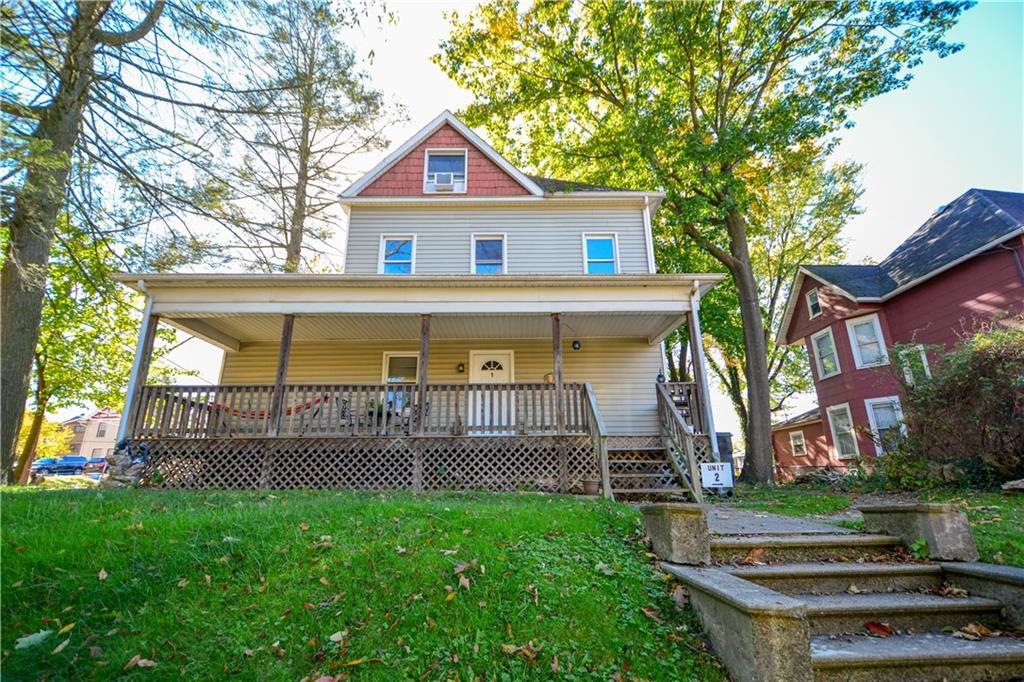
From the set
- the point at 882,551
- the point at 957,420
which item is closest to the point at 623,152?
Result: the point at 957,420

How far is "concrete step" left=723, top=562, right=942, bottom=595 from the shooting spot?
132 inches

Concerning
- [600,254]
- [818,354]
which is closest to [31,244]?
[600,254]

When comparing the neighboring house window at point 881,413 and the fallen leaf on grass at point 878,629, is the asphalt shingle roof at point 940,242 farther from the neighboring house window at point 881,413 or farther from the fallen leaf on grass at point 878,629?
the fallen leaf on grass at point 878,629

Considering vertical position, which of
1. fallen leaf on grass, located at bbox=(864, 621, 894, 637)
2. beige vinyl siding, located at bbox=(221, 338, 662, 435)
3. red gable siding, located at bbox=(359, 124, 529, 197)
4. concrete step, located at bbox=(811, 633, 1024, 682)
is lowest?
concrete step, located at bbox=(811, 633, 1024, 682)

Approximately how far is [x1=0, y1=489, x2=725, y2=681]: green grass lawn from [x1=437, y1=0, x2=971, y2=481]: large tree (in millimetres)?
10552

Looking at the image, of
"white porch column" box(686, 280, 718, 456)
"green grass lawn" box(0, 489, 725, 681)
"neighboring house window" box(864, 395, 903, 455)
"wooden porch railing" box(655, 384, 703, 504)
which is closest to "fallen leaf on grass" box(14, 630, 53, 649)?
"green grass lawn" box(0, 489, 725, 681)

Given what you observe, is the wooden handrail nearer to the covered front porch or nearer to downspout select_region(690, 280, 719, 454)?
the covered front porch

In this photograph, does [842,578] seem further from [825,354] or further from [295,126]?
[825,354]

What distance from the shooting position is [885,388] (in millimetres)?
14789

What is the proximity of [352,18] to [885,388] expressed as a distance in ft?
58.2

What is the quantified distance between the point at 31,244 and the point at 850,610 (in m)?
13.1

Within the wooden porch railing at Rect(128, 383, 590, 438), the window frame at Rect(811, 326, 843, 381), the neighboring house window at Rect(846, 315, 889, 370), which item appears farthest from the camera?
the window frame at Rect(811, 326, 843, 381)

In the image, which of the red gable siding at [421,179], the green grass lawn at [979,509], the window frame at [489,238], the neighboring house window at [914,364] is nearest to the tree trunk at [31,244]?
the red gable siding at [421,179]

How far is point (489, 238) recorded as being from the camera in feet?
40.3
